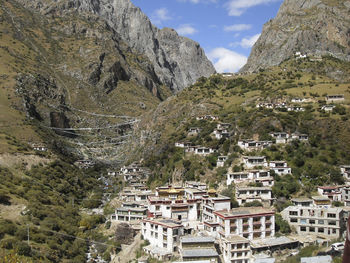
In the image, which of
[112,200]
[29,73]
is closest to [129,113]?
[29,73]

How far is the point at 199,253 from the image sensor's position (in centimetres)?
2698

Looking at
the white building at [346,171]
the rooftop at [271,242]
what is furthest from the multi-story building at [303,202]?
the white building at [346,171]

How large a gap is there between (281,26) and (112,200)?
295ft

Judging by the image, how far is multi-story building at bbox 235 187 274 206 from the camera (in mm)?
34906

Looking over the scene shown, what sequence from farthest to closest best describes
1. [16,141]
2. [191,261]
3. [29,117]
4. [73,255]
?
[29,117], [16,141], [73,255], [191,261]

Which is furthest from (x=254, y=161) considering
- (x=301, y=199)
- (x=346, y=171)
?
(x=346, y=171)

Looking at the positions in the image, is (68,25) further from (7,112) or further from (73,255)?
(73,255)

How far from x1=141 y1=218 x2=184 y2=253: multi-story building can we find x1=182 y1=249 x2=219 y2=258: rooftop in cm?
242

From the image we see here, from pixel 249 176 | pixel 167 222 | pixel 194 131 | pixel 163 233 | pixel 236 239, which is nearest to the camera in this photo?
pixel 236 239

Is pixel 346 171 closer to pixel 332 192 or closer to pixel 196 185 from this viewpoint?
pixel 332 192

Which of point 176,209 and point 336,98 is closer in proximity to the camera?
point 176,209

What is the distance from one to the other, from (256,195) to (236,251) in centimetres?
865

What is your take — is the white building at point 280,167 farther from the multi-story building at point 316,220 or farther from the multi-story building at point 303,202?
the multi-story building at point 316,220

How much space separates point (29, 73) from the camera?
8638 cm
